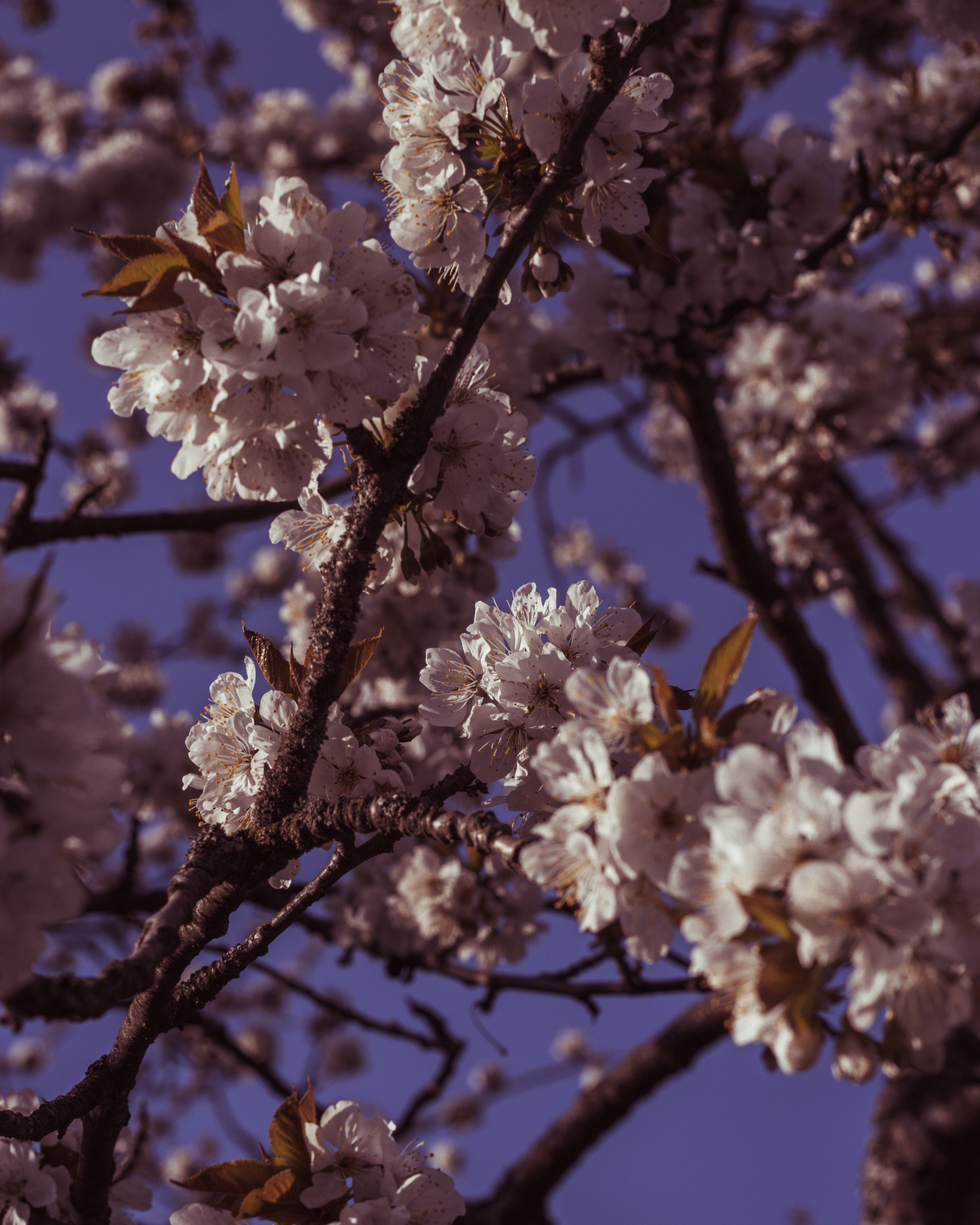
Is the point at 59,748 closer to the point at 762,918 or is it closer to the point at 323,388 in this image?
the point at 323,388

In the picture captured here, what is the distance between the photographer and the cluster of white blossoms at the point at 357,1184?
1.47 meters

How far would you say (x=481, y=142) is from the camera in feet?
5.48

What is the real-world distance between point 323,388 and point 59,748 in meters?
Result: 0.66

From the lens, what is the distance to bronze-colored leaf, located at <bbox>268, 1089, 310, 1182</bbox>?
1507 mm

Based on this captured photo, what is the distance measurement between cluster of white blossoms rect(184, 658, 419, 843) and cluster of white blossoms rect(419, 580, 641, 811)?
13cm

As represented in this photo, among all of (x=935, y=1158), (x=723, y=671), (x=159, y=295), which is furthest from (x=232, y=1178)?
(x=935, y=1158)

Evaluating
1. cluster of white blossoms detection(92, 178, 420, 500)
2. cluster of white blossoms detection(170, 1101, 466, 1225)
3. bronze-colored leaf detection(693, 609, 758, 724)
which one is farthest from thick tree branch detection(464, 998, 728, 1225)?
cluster of white blossoms detection(92, 178, 420, 500)

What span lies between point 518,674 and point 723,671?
1.58 feet

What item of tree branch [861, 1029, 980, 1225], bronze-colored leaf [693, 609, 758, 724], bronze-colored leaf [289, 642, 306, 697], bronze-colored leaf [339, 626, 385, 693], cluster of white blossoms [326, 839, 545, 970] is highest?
cluster of white blossoms [326, 839, 545, 970]

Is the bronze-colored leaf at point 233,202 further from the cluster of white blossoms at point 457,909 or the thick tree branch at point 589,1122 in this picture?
the thick tree branch at point 589,1122

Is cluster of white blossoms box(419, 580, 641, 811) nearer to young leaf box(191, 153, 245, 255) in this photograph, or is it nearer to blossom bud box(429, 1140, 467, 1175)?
young leaf box(191, 153, 245, 255)

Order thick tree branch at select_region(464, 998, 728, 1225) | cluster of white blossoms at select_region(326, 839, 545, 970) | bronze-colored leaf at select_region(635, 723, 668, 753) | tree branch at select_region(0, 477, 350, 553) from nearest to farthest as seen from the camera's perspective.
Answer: bronze-colored leaf at select_region(635, 723, 668, 753), tree branch at select_region(0, 477, 350, 553), cluster of white blossoms at select_region(326, 839, 545, 970), thick tree branch at select_region(464, 998, 728, 1225)

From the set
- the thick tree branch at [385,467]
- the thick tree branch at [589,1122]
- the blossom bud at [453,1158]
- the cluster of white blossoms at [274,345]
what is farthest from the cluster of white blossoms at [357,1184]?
the blossom bud at [453,1158]

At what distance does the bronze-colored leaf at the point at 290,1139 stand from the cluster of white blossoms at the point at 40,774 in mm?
744
